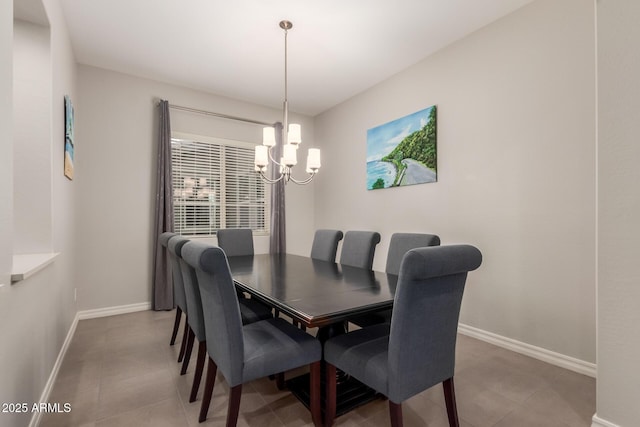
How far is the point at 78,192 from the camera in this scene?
3.38m

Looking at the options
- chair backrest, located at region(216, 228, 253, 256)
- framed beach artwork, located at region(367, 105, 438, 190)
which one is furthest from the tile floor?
framed beach artwork, located at region(367, 105, 438, 190)

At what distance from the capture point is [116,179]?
3.61 meters

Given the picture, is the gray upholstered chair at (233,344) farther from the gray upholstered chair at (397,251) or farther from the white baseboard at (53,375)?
the white baseboard at (53,375)

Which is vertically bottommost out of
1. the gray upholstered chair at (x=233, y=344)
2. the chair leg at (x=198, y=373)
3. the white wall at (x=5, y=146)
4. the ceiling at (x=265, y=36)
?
the chair leg at (x=198, y=373)

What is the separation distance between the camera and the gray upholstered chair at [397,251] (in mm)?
2117

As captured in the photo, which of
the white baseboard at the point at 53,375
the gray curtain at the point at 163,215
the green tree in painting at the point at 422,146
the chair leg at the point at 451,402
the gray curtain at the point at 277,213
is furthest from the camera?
the gray curtain at the point at 277,213

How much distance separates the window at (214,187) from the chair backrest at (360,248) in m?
2.12

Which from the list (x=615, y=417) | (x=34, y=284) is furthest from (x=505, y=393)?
(x=34, y=284)

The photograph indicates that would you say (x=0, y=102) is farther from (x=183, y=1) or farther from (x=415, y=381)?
(x=415, y=381)

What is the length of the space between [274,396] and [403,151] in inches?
108

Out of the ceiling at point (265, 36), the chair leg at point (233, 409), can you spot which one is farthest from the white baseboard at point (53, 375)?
the ceiling at point (265, 36)

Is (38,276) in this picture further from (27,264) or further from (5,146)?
(5,146)

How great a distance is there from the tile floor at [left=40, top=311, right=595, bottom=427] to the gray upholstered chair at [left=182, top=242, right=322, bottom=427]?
0.27 meters

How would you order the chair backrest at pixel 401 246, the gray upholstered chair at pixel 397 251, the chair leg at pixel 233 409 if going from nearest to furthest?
the chair leg at pixel 233 409 → the gray upholstered chair at pixel 397 251 → the chair backrest at pixel 401 246
